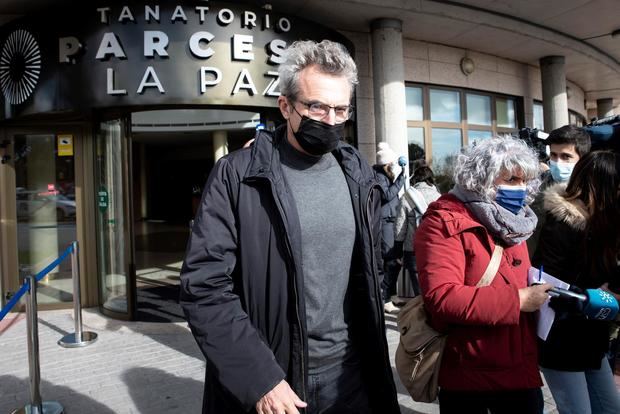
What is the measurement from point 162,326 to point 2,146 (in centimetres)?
312

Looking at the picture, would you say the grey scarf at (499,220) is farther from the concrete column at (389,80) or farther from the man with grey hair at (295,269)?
the concrete column at (389,80)

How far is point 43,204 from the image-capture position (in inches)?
254

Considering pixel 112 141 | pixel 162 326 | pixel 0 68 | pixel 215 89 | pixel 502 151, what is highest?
pixel 0 68

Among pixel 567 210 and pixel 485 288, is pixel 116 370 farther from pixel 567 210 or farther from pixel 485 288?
pixel 567 210

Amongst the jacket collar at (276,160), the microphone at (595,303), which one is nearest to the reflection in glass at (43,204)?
the jacket collar at (276,160)

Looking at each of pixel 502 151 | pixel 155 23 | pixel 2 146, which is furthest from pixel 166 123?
pixel 502 151

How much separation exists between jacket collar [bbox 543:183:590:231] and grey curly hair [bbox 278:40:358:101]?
1.27 metres

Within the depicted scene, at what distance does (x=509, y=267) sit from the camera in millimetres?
2025

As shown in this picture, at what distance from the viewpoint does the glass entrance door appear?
18.6 feet

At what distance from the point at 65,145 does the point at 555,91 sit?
27.2 ft

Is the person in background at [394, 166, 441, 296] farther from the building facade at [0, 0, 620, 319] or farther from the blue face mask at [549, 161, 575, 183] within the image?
the blue face mask at [549, 161, 575, 183]

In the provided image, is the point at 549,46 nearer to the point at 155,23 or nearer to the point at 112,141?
the point at 155,23

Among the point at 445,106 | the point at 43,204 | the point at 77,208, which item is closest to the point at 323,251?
the point at 77,208

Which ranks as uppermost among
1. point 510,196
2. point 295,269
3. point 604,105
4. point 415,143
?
point 604,105
